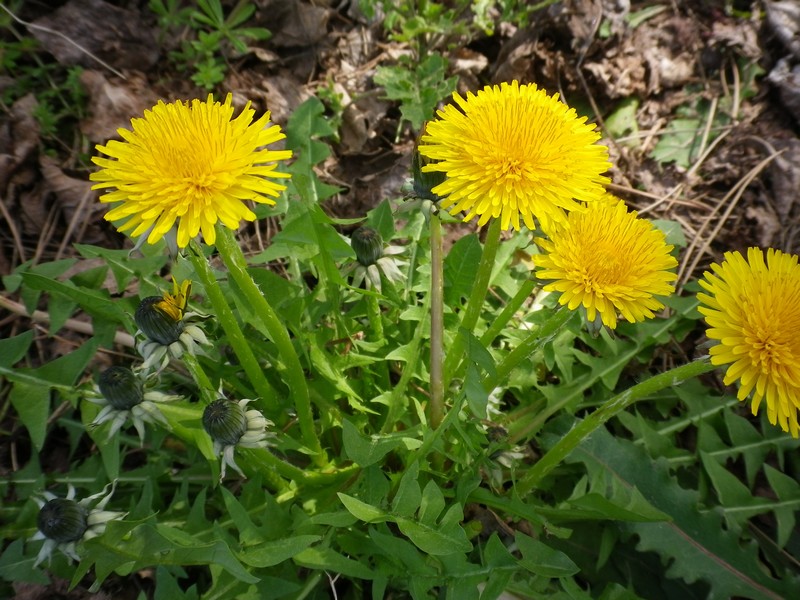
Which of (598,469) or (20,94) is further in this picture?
(20,94)

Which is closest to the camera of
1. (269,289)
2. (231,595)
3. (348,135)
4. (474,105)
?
(474,105)

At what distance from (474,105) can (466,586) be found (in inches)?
49.8

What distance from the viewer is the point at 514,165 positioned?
1.32 m

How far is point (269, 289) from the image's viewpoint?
179 centimetres

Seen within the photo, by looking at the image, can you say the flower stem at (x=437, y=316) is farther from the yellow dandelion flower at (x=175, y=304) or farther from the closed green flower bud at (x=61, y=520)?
the closed green flower bud at (x=61, y=520)

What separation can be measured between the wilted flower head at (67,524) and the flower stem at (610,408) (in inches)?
47.7

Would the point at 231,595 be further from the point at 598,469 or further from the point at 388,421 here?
the point at 598,469

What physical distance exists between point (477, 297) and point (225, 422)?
780 mm

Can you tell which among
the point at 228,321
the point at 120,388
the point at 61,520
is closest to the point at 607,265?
the point at 228,321

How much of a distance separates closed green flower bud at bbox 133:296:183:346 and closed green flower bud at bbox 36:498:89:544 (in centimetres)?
48

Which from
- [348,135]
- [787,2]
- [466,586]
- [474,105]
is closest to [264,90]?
[348,135]

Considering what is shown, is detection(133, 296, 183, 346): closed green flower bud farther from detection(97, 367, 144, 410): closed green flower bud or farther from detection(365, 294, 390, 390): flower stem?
detection(365, 294, 390, 390): flower stem

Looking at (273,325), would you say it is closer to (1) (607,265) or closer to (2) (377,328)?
(2) (377,328)

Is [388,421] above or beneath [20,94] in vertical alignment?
beneath
